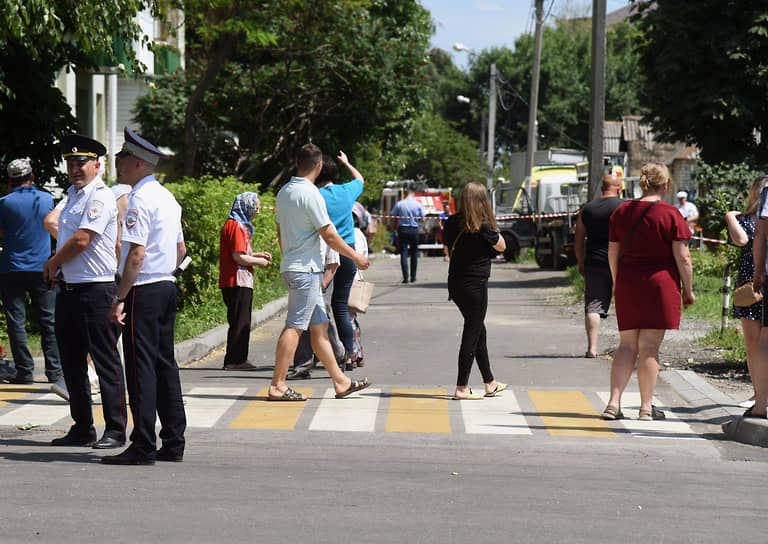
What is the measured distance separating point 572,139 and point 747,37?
5075cm

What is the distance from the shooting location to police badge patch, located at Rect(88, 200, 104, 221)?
6.67 m

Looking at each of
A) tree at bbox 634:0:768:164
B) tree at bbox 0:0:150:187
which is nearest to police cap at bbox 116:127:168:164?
tree at bbox 0:0:150:187

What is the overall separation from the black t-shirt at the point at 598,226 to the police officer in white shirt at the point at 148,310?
5.78 metres

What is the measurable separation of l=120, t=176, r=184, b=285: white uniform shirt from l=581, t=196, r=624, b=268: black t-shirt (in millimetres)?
5828

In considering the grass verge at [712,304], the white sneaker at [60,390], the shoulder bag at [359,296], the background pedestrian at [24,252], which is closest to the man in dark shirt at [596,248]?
A: the grass verge at [712,304]

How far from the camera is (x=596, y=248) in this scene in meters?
11.6

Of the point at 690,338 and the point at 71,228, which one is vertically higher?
the point at 71,228

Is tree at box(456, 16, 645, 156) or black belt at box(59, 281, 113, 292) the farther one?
tree at box(456, 16, 645, 156)

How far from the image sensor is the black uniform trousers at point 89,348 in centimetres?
675

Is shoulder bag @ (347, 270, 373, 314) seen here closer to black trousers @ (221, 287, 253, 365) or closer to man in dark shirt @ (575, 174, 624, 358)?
black trousers @ (221, 287, 253, 365)

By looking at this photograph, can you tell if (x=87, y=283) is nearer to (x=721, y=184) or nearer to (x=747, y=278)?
(x=747, y=278)

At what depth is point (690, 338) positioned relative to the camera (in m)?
13.2

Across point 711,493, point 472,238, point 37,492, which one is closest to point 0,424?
point 37,492

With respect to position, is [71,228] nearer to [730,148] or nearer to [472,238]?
[472,238]
